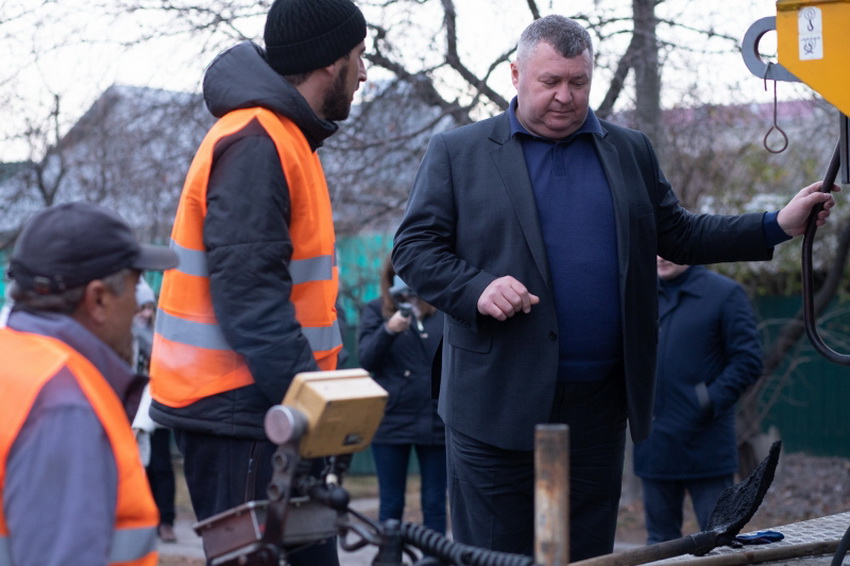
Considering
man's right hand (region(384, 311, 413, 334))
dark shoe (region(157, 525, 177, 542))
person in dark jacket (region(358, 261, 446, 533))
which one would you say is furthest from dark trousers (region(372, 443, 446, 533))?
dark shoe (region(157, 525, 177, 542))

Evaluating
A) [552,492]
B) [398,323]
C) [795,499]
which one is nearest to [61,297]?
[552,492]

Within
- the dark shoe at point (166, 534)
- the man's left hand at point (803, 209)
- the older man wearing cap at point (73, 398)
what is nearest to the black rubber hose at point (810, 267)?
the man's left hand at point (803, 209)

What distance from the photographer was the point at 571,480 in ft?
11.1

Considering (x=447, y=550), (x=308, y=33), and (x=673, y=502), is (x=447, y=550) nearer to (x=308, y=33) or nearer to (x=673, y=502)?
(x=308, y=33)

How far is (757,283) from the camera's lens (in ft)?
35.2

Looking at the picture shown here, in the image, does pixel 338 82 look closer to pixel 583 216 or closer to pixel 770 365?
pixel 583 216

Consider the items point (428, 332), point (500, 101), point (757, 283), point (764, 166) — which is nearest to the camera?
point (428, 332)

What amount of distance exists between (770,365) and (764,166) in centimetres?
184

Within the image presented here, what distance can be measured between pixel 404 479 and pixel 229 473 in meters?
4.02

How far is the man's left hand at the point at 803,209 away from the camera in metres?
3.26

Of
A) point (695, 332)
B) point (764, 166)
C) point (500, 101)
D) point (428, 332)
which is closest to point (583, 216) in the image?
point (695, 332)

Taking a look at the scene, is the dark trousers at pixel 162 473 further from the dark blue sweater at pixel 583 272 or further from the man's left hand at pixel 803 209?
the man's left hand at pixel 803 209

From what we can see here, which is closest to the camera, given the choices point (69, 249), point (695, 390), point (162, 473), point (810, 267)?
point (69, 249)

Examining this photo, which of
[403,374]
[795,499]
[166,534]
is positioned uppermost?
[403,374]
